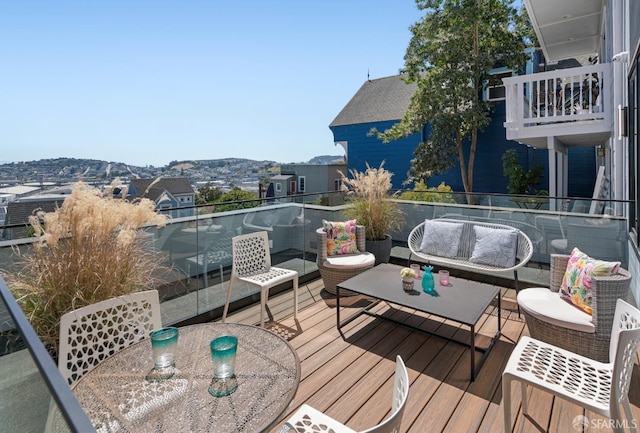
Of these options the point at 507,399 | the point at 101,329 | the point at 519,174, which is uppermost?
the point at 519,174

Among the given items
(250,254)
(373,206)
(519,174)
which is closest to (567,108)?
(519,174)

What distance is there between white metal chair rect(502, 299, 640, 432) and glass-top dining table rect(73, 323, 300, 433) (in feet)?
3.96

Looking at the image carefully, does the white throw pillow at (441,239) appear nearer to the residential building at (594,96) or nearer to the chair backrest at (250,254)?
the residential building at (594,96)

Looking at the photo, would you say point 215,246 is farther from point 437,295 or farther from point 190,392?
point 190,392

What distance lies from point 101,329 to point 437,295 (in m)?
2.52

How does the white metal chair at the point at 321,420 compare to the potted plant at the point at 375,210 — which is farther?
the potted plant at the point at 375,210

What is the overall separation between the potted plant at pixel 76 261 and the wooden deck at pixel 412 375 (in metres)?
1.44

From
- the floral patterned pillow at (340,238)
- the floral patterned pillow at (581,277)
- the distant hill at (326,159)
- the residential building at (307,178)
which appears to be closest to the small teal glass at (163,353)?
the floral patterned pillow at (581,277)

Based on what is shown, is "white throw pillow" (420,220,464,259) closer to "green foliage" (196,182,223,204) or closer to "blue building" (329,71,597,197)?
"blue building" (329,71,597,197)

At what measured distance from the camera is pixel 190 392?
1435 mm

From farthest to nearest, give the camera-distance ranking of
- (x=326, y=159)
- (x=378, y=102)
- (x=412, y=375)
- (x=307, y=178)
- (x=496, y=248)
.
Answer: (x=307, y=178) < (x=326, y=159) < (x=378, y=102) < (x=496, y=248) < (x=412, y=375)

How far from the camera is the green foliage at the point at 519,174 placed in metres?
9.84

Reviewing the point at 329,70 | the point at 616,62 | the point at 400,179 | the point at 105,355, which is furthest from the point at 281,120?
the point at 105,355

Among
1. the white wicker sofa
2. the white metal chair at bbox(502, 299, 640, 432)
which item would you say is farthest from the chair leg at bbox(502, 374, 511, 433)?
the white wicker sofa
